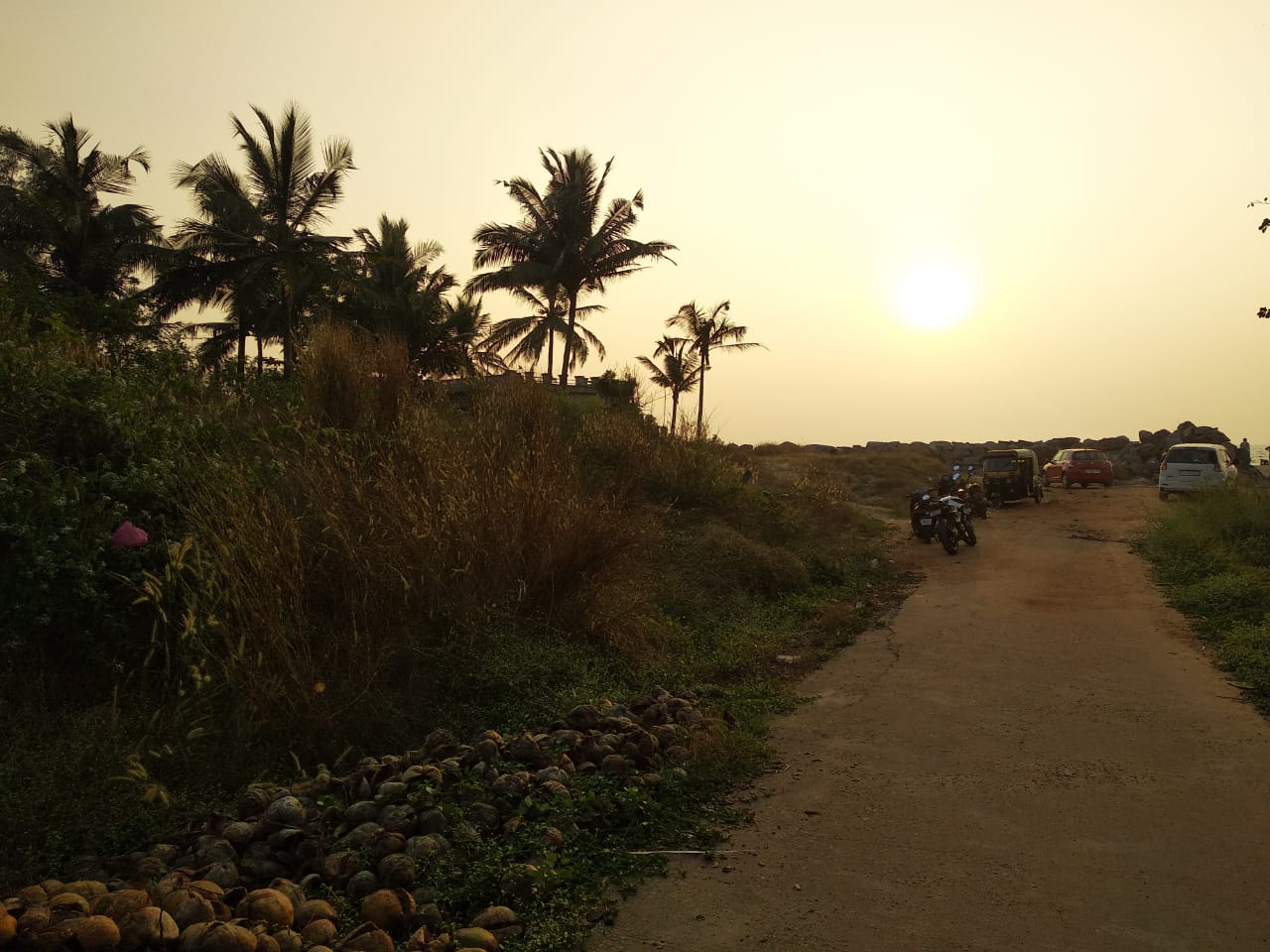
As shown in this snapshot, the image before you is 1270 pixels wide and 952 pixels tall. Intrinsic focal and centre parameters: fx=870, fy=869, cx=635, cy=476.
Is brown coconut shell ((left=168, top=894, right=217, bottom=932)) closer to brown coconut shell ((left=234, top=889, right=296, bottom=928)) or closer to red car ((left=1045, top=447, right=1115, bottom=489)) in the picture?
brown coconut shell ((left=234, top=889, right=296, bottom=928))

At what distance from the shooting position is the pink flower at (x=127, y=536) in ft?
18.5

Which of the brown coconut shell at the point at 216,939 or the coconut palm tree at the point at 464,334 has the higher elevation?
the coconut palm tree at the point at 464,334

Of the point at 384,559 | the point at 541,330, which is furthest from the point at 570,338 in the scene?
the point at 384,559

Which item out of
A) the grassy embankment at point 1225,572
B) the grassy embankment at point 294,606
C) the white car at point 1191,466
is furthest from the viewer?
the white car at point 1191,466

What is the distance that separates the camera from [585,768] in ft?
15.8

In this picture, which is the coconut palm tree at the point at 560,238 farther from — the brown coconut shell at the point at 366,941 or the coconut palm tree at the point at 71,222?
the brown coconut shell at the point at 366,941

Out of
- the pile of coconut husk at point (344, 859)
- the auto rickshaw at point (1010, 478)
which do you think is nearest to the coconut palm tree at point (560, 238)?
the auto rickshaw at point (1010, 478)

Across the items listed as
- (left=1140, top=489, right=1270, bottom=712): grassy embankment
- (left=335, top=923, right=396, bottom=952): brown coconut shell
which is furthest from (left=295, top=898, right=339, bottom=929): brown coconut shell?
(left=1140, top=489, right=1270, bottom=712): grassy embankment

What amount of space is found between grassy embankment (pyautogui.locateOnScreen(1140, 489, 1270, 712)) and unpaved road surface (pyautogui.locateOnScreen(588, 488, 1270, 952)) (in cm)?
32

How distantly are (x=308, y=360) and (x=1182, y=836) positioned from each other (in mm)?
8173

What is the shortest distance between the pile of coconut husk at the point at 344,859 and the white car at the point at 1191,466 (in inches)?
830

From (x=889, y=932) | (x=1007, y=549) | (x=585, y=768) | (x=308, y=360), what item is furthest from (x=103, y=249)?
(x=889, y=932)

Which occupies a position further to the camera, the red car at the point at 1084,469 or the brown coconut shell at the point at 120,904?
the red car at the point at 1084,469

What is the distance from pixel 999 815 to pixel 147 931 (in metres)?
3.82
